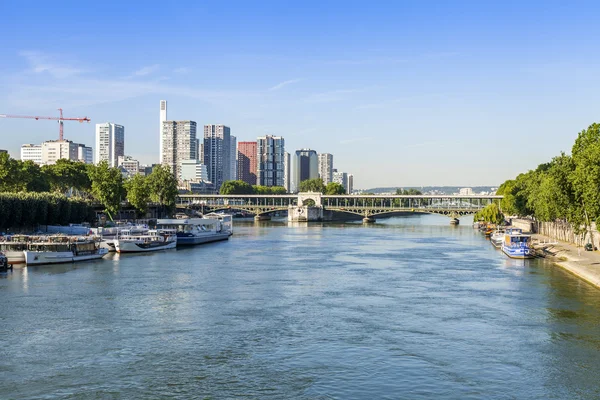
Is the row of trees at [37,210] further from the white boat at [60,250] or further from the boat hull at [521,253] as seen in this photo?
the boat hull at [521,253]

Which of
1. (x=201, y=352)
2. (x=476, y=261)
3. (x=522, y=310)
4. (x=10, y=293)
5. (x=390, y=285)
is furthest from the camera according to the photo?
(x=476, y=261)

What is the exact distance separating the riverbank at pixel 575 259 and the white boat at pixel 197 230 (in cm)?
3493

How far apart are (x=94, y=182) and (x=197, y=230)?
1948 cm

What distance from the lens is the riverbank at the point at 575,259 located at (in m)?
40.1

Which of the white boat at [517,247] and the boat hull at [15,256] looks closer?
the boat hull at [15,256]

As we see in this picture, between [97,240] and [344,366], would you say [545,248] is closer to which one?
[97,240]

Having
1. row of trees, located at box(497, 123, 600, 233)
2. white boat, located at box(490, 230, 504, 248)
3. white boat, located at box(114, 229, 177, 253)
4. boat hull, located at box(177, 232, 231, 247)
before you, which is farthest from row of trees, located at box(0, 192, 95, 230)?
row of trees, located at box(497, 123, 600, 233)

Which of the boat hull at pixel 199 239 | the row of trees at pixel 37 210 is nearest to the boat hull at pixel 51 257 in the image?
the row of trees at pixel 37 210

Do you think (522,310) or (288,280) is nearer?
(522,310)

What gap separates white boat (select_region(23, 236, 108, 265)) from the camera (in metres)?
47.3

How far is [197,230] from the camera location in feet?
251

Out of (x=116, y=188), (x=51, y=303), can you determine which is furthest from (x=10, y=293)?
(x=116, y=188)

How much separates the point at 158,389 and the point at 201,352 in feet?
12.9

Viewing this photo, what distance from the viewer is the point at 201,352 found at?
22984 mm
